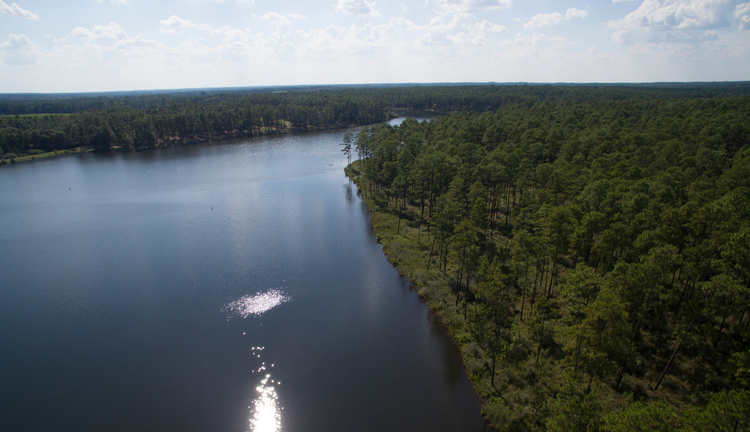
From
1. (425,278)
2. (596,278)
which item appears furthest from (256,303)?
(596,278)

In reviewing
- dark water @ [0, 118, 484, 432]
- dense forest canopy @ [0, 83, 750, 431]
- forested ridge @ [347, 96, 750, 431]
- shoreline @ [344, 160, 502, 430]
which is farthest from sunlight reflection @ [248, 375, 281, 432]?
dense forest canopy @ [0, 83, 750, 431]

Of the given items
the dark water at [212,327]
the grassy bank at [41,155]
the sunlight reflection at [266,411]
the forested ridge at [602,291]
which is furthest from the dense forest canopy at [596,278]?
the grassy bank at [41,155]

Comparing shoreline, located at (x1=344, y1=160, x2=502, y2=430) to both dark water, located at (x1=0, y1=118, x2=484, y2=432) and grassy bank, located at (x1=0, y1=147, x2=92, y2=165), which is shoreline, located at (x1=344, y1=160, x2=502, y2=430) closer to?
dark water, located at (x1=0, y1=118, x2=484, y2=432)

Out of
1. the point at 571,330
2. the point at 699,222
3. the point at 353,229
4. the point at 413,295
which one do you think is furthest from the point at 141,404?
the point at 699,222

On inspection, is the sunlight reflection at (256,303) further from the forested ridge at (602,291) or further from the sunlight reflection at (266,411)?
the forested ridge at (602,291)

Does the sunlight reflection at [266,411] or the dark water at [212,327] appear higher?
the dark water at [212,327]
